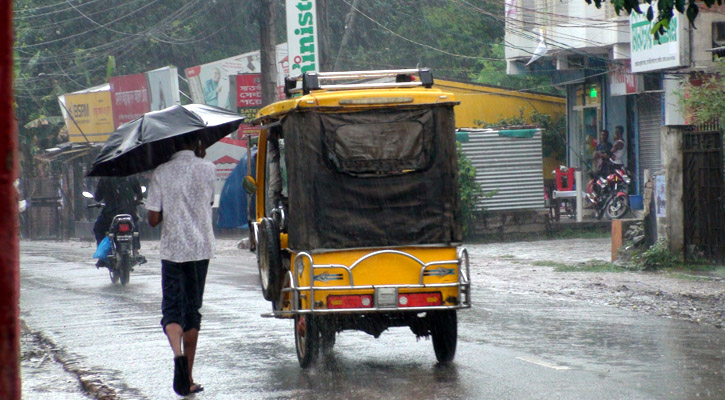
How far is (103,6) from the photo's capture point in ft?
129

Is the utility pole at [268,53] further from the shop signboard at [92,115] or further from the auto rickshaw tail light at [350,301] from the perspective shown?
the auto rickshaw tail light at [350,301]

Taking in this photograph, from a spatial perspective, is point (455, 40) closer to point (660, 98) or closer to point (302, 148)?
point (660, 98)

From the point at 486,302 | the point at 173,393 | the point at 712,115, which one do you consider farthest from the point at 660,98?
the point at 173,393

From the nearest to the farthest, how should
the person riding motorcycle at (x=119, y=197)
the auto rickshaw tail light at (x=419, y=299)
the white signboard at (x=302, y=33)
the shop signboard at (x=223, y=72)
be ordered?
the auto rickshaw tail light at (x=419, y=299)
the person riding motorcycle at (x=119, y=197)
the white signboard at (x=302, y=33)
the shop signboard at (x=223, y=72)

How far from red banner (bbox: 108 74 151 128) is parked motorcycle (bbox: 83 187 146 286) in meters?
18.8

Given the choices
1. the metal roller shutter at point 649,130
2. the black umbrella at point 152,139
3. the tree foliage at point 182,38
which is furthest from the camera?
the tree foliage at point 182,38

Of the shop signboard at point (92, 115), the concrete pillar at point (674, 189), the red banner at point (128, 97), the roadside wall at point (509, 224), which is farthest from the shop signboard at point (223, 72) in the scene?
the concrete pillar at point (674, 189)

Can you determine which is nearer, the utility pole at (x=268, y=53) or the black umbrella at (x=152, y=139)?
the black umbrella at (x=152, y=139)

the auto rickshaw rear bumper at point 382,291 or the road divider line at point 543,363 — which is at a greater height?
the auto rickshaw rear bumper at point 382,291

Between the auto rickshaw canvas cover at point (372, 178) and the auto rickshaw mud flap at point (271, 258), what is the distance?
15 cm

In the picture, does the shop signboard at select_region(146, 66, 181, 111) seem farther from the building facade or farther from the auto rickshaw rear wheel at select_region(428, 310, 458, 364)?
the auto rickshaw rear wheel at select_region(428, 310, 458, 364)

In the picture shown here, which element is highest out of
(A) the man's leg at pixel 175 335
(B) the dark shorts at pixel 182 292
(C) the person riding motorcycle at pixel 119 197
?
(C) the person riding motorcycle at pixel 119 197

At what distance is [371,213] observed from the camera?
22.6 ft

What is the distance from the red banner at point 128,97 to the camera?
3206 centimetres
